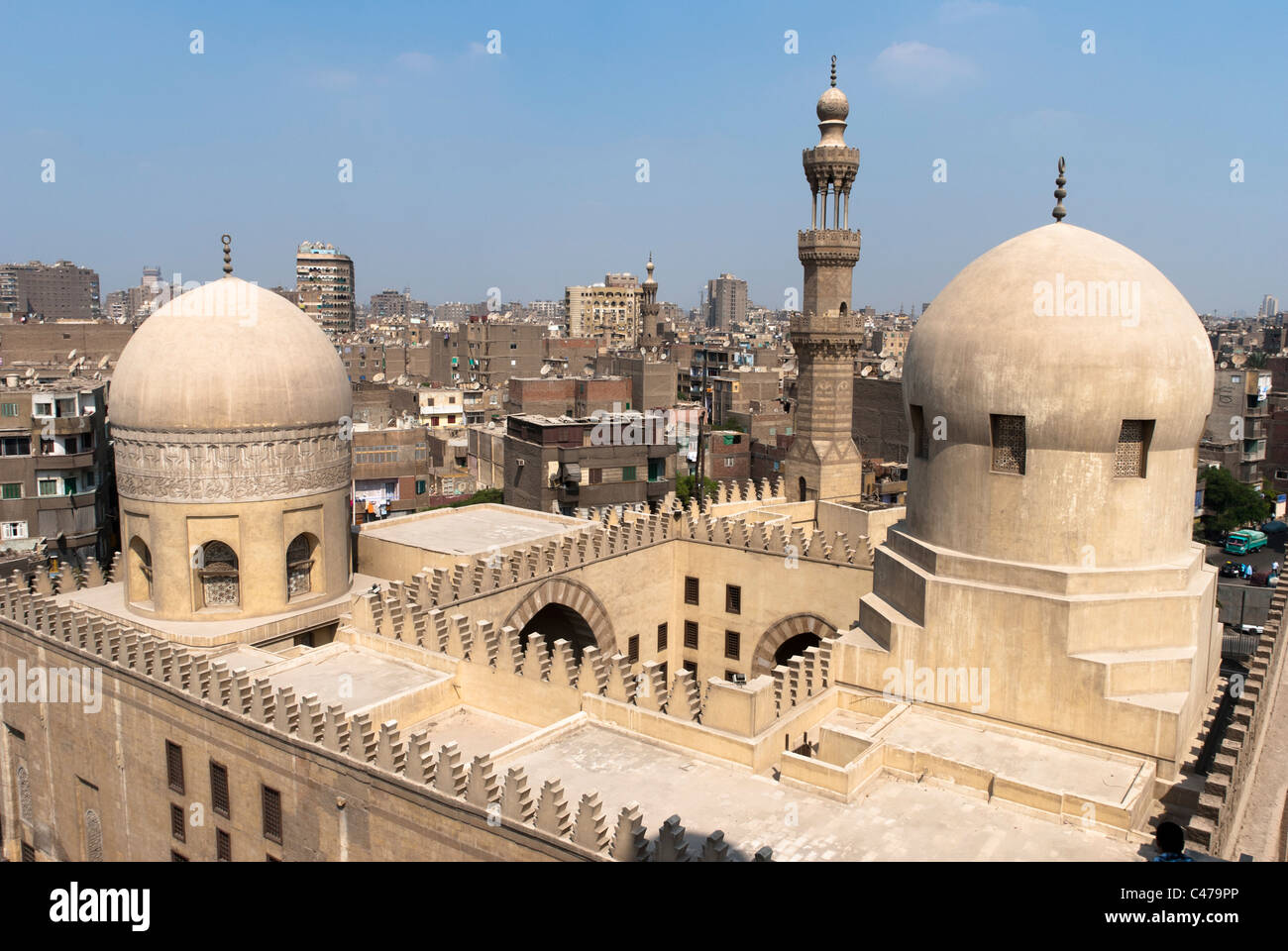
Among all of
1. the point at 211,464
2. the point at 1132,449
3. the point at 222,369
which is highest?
the point at 222,369

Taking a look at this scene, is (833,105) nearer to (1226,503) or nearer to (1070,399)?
(1070,399)

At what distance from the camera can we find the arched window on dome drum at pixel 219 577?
23.0m

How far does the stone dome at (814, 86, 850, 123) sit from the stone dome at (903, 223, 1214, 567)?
19.0m

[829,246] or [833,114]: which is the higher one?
[833,114]

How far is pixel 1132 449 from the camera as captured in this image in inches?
652

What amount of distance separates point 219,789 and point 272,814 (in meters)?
1.78

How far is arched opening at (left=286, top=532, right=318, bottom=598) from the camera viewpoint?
2381cm

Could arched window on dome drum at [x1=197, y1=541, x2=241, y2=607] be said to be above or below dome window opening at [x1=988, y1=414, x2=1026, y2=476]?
below

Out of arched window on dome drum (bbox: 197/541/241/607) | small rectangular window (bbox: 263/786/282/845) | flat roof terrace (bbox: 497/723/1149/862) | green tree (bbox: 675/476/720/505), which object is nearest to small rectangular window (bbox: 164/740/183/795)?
small rectangular window (bbox: 263/786/282/845)

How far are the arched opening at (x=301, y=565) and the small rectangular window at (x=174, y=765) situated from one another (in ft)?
14.3

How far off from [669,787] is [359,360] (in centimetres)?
10713

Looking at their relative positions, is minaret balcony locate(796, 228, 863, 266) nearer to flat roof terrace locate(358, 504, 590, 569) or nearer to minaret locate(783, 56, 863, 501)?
minaret locate(783, 56, 863, 501)

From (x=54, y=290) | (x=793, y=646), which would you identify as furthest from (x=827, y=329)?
(x=54, y=290)

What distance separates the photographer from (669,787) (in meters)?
15.7
